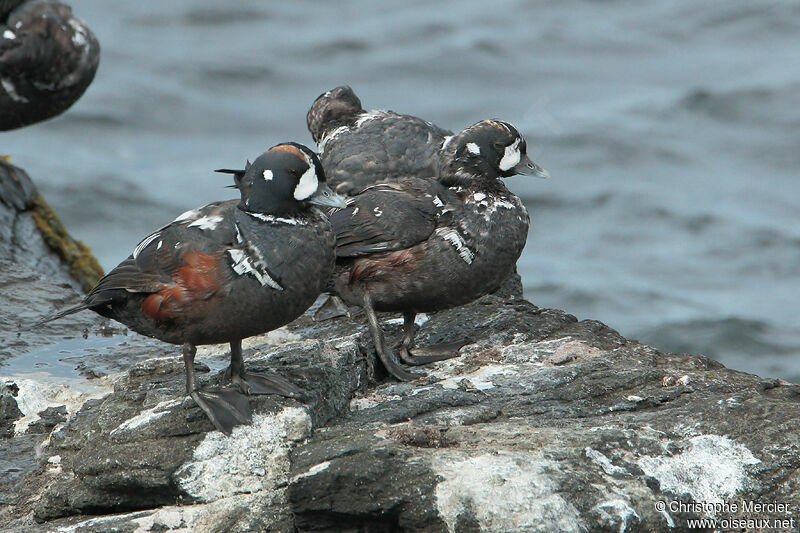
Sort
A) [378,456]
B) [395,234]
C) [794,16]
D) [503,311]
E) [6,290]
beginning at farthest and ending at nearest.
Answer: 1. [794,16]
2. [6,290]
3. [503,311]
4. [395,234]
5. [378,456]

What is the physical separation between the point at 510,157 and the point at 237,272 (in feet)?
8.42

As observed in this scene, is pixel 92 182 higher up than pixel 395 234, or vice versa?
pixel 395 234

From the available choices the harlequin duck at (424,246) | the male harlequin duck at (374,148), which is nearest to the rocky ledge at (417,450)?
the harlequin duck at (424,246)

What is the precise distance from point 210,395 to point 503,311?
8.66ft

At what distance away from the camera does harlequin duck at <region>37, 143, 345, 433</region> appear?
5.45m

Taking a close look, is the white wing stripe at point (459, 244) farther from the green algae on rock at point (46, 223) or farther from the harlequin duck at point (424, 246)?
the green algae on rock at point (46, 223)

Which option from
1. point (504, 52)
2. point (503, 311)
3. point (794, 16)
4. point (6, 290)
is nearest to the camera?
point (503, 311)

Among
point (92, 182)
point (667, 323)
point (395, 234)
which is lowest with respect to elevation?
point (667, 323)

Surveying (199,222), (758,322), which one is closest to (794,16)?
(758,322)

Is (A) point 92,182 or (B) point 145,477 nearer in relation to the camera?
(B) point 145,477

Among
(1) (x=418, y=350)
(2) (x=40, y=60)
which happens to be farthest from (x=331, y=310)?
(2) (x=40, y=60)

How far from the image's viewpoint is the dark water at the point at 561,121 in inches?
589

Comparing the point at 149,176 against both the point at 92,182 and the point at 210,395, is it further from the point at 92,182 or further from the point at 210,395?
the point at 210,395

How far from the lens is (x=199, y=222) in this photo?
5.70 metres
